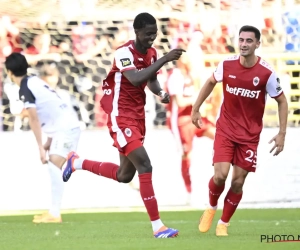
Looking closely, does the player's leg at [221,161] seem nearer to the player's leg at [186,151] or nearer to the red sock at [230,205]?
the red sock at [230,205]

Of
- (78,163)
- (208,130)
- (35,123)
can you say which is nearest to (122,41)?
(208,130)

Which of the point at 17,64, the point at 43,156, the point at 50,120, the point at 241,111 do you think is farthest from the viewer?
the point at 50,120

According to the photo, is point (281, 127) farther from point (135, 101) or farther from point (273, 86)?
point (135, 101)

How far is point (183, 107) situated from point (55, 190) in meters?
3.04

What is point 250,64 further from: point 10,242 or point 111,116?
point 10,242

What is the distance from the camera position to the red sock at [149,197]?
8.68 meters

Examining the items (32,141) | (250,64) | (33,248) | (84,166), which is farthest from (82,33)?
(33,248)

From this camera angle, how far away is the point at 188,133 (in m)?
13.6

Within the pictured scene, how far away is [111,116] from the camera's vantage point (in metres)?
9.11

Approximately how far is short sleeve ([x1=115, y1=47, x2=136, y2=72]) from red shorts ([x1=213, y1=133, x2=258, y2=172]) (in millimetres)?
1125

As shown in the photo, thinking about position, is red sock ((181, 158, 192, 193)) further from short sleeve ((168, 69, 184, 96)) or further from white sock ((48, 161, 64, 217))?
white sock ((48, 161, 64, 217))

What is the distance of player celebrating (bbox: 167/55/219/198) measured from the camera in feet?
44.5

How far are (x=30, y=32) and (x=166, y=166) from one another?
8.99 ft

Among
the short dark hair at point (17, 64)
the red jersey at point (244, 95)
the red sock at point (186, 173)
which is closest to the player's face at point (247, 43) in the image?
the red jersey at point (244, 95)
